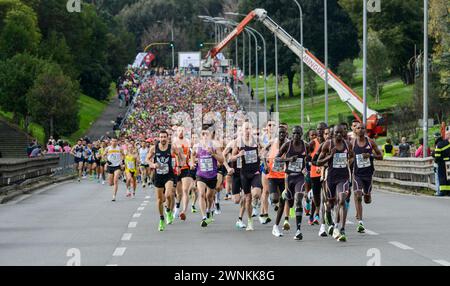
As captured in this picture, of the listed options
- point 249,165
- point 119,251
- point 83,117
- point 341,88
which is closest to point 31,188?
point 249,165

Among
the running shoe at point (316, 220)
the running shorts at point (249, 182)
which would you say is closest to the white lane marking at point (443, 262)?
the running shorts at point (249, 182)

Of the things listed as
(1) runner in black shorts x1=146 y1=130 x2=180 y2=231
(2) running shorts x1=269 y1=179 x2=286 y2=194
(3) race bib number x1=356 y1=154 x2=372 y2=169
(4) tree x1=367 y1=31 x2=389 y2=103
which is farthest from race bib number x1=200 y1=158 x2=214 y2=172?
(4) tree x1=367 y1=31 x2=389 y2=103

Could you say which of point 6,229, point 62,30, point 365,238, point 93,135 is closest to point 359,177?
point 365,238

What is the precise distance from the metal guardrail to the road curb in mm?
11374

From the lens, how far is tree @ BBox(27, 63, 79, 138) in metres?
82.9

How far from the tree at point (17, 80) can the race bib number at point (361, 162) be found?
228 feet

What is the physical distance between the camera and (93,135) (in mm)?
97312

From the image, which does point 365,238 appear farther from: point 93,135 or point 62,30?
point 62,30

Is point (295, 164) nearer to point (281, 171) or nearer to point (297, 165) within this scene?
point (297, 165)

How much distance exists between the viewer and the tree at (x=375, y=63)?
98088 millimetres

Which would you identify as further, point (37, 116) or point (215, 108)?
point (215, 108)

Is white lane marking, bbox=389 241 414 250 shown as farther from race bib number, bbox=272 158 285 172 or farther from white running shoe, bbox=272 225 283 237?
race bib number, bbox=272 158 285 172

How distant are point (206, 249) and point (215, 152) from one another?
514 cm

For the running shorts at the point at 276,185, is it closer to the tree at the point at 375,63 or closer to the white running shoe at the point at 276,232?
the white running shoe at the point at 276,232
